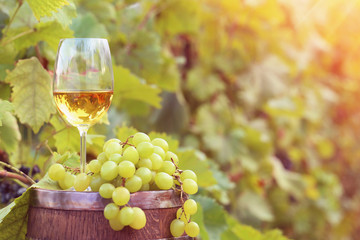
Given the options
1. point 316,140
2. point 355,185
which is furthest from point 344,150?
point 316,140

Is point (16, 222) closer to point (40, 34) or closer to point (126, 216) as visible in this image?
point (126, 216)

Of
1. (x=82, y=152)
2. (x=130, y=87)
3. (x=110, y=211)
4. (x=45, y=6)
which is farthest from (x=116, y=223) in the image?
(x=130, y=87)

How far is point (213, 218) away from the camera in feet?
5.73

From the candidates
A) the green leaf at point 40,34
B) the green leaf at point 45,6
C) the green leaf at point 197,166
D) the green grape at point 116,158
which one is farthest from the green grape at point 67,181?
the green leaf at point 197,166

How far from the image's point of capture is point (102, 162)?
1124mm

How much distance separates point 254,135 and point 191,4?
3.08 ft

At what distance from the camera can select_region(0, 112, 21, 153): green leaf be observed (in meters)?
1.47

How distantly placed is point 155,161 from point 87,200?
16 centimetres

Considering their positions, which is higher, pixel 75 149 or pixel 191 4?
pixel 191 4

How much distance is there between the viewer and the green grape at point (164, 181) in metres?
1.10

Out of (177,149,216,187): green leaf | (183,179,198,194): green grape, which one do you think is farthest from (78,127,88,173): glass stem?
(177,149,216,187): green leaf

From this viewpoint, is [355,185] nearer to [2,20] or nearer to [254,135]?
[254,135]

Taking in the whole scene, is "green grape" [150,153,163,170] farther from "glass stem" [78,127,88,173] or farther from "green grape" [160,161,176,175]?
"glass stem" [78,127,88,173]

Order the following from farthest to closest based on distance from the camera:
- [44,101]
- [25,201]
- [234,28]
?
1. [234,28]
2. [44,101]
3. [25,201]
